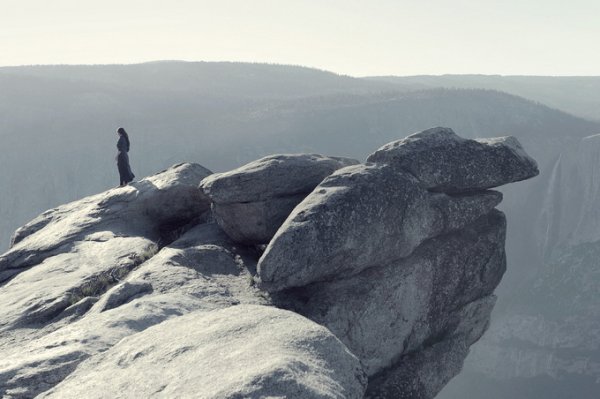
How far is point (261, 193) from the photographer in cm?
2034

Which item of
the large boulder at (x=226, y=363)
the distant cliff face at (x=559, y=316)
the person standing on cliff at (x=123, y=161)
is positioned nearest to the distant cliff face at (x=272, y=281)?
the large boulder at (x=226, y=363)

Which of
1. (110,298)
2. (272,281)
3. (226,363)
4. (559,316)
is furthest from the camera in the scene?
(559,316)

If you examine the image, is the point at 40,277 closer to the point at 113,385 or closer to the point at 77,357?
the point at 77,357

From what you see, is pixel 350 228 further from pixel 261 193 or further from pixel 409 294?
pixel 261 193

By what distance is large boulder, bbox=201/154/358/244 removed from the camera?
20266mm

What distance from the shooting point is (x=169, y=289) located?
16.5 meters

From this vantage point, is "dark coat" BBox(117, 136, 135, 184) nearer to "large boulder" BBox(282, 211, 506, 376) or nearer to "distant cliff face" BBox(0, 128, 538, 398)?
"distant cliff face" BBox(0, 128, 538, 398)

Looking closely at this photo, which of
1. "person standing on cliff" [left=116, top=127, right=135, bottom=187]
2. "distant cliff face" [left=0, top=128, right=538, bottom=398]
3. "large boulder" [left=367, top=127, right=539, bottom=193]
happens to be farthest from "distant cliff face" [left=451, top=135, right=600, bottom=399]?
"person standing on cliff" [left=116, top=127, right=135, bottom=187]

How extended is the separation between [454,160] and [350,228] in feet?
20.3

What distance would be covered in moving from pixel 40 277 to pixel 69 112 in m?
130

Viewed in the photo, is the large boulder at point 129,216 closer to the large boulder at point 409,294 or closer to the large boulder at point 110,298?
the large boulder at point 110,298

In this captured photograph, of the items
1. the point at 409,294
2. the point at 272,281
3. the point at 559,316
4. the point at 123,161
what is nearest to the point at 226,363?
the point at 272,281

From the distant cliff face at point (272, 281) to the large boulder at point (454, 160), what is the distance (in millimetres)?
59

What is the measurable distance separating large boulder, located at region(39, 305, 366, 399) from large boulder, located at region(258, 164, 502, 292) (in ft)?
13.9
